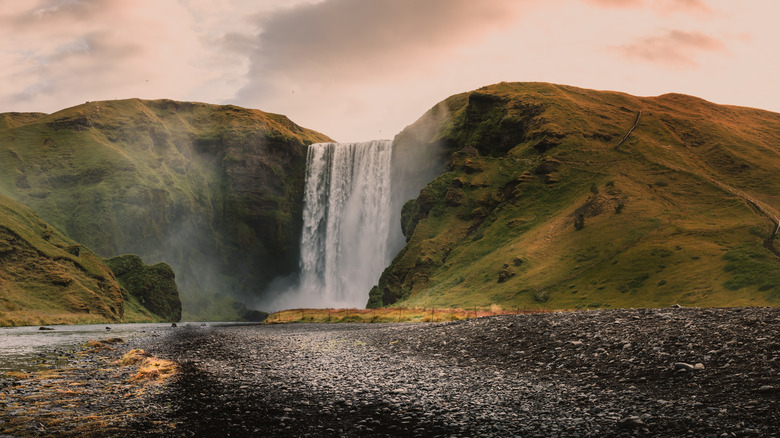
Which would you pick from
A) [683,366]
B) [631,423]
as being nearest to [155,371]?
[631,423]

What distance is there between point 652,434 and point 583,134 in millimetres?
103605

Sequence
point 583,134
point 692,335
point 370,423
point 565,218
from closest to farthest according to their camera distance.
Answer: point 370,423, point 692,335, point 565,218, point 583,134

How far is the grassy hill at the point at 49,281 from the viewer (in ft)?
308

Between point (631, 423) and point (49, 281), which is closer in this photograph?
point (631, 423)

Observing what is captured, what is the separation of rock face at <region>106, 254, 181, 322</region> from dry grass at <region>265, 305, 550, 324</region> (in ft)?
220

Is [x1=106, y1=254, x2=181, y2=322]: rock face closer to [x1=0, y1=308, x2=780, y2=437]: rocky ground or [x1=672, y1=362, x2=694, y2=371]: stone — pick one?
[x1=0, y1=308, x2=780, y2=437]: rocky ground

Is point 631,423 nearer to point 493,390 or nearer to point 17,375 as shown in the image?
point 493,390

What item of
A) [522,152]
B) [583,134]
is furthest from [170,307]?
[583,134]

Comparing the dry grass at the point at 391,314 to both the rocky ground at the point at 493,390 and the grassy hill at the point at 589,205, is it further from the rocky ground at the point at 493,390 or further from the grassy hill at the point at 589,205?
the rocky ground at the point at 493,390

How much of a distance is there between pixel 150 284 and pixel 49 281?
36.1 meters

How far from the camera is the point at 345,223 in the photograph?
135 meters

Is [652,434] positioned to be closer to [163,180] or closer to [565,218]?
[565,218]

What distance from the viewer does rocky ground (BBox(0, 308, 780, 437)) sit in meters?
12.7

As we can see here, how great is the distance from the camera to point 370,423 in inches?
541
